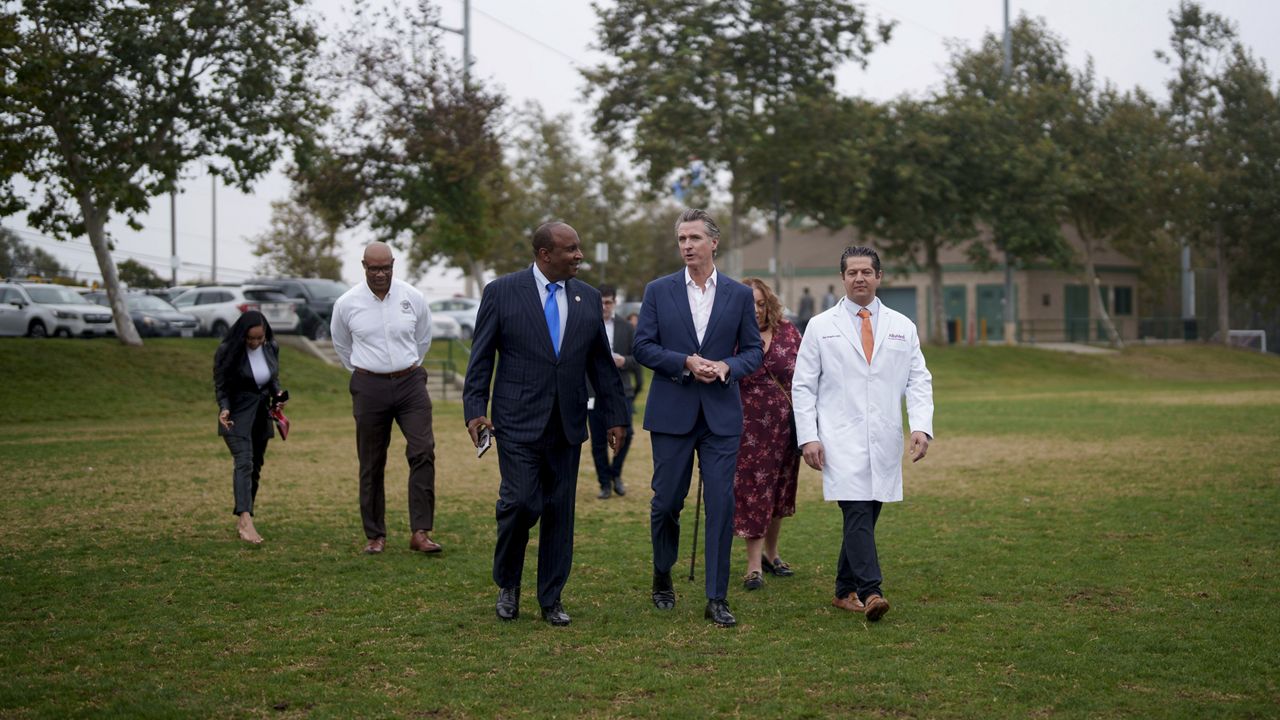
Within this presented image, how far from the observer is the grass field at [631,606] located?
Answer: 18.1 feet

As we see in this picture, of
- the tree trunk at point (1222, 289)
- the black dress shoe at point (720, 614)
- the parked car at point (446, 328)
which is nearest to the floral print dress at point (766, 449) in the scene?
the black dress shoe at point (720, 614)

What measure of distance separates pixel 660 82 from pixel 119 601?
31.2 meters

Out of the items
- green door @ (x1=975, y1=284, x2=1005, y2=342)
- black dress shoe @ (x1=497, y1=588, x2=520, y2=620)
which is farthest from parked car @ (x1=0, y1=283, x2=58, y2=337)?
green door @ (x1=975, y1=284, x2=1005, y2=342)

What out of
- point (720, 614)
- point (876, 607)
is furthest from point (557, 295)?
point (876, 607)

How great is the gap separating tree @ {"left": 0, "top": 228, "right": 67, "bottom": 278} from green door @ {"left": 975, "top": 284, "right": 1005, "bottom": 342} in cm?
4962

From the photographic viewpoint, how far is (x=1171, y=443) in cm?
1723

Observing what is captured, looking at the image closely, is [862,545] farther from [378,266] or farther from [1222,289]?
[1222,289]

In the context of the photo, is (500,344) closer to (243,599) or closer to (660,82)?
(243,599)

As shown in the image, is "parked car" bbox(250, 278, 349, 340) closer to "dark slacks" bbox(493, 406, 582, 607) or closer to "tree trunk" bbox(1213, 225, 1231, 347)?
"dark slacks" bbox(493, 406, 582, 607)

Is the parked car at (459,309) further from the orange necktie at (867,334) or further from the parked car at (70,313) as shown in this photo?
the orange necktie at (867,334)

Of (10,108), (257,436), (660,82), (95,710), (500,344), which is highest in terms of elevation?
(660,82)

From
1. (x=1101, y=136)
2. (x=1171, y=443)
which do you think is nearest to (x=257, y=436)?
(x=1171, y=443)

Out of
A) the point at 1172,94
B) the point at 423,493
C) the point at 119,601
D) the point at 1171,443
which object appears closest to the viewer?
the point at 119,601

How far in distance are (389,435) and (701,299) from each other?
2.84 meters
